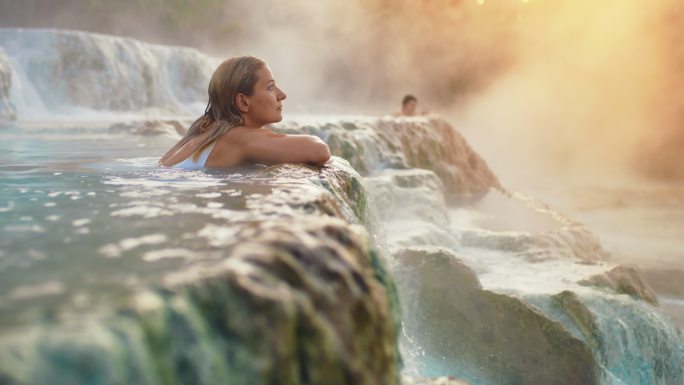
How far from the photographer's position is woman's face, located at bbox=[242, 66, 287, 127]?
2.95m

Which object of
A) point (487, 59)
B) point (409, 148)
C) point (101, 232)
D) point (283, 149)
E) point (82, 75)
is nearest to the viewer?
point (101, 232)

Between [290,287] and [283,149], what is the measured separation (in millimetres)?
1682

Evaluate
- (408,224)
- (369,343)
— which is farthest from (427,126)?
(369,343)

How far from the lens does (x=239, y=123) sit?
297 centimetres

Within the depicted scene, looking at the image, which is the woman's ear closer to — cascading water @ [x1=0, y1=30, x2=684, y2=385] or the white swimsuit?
the white swimsuit

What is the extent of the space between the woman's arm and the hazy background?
1445 cm

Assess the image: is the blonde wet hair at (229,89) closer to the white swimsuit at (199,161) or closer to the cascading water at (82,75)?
the white swimsuit at (199,161)

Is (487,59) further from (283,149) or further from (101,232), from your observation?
(101,232)

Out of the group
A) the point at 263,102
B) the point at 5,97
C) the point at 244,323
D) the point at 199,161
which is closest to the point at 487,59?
the point at 5,97

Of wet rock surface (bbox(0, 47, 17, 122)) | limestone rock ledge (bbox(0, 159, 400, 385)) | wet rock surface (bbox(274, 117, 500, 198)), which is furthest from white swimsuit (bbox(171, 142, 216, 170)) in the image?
wet rock surface (bbox(0, 47, 17, 122))

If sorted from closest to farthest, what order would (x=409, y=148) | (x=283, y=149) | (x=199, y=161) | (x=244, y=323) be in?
(x=244, y=323)
(x=283, y=149)
(x=199, y=161)
(x=409, y=148)

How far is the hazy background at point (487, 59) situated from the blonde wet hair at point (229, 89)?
47.1 ft

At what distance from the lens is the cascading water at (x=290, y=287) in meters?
0.92

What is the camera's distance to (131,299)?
3.09 ft
